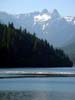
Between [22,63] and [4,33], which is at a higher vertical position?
[4,33]

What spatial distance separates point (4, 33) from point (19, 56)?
44.6 feet

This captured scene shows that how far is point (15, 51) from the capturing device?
620ft

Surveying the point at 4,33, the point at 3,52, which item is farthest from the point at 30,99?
the point at 4,33

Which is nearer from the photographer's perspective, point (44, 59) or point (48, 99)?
point (48, 99)

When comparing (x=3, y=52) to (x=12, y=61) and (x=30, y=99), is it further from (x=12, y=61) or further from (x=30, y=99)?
(x=30, y=99)

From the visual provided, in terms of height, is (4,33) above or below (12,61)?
above

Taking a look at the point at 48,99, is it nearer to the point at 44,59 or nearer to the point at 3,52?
the point at 3,52

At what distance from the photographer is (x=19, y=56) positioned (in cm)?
18688

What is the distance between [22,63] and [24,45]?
13.8 meters

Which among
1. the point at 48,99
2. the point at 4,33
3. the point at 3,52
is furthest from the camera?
the point at 4,33

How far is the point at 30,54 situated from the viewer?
7756 inches

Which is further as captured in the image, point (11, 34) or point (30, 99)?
point (11, 34)

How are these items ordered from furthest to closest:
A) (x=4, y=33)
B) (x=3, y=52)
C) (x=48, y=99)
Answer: (x=4, y=33)
(x=3, y=52)
(x=48, y=99)

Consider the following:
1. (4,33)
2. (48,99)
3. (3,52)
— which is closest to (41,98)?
→ (48,99)
